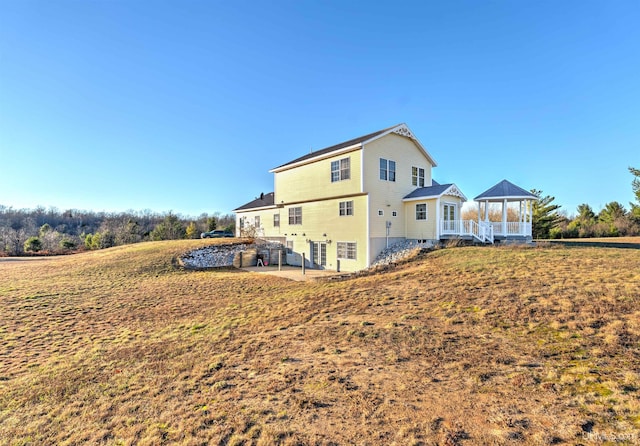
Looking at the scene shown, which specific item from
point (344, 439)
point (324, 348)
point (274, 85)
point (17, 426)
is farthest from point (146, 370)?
point (274, 85)

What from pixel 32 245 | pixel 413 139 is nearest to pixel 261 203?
pixel 413 139

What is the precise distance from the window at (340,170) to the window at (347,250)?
410cm

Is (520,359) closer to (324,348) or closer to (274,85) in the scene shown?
(324,348)

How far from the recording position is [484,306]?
699 centimetres

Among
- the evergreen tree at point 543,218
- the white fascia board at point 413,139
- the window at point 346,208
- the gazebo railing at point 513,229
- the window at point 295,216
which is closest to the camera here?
the gazebo railing at point 513,229

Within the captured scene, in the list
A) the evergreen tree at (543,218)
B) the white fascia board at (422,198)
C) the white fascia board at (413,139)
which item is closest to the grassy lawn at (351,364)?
the white fascia board at (422,198)

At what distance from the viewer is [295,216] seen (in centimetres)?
2245

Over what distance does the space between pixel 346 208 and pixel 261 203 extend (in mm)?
11774

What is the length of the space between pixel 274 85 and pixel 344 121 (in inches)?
281

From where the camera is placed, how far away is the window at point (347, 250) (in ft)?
59.3

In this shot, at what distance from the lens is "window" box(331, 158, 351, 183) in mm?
18380

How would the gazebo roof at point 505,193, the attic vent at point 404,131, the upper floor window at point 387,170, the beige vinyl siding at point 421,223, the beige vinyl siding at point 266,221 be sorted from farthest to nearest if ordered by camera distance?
the beige vinyl siding at point 266,221
the attic vent at point 404,131
the upper floor window at point 387,170
the beige vinyl siding at point 421,223
the gazebo roof at point 505,193

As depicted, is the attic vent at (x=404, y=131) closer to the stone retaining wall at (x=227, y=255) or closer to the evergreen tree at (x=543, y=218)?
A: the stone retaining wall at (x=227, y=255)

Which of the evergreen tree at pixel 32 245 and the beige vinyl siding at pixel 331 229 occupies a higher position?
the beige vinyl siding at pixel 331 229
